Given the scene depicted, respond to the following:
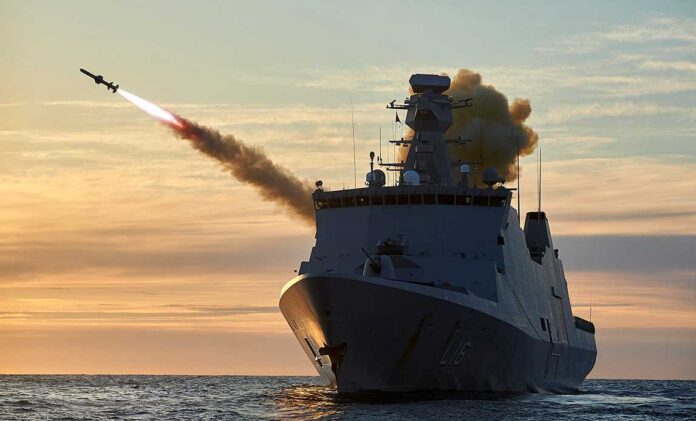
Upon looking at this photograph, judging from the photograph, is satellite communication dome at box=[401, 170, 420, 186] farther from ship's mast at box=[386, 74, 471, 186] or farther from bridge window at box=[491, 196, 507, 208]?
ship's mast at box=[386, 74, 471, 186]

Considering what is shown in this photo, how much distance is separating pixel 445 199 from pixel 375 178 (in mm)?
2823

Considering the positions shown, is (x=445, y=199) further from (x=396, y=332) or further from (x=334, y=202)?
(x=396, y=332)

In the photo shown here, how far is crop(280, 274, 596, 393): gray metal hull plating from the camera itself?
35.8 m

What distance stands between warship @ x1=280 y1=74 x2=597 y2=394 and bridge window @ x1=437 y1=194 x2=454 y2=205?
4 cm

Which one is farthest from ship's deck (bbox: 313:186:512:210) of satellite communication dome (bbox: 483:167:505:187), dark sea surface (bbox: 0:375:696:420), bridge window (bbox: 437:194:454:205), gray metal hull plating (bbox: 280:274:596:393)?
dark sea surface (bbox: 0:375:696:420)

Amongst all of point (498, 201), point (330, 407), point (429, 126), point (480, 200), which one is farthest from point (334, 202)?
point (330, 407)

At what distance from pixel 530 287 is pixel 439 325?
40.5 ft

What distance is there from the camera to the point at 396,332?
3603 centimetres

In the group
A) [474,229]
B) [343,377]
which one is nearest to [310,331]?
[343,377]

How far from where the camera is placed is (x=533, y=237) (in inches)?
2249

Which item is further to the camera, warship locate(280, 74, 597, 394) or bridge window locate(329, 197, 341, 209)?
bridge window locate(329, 197, 341, 209)

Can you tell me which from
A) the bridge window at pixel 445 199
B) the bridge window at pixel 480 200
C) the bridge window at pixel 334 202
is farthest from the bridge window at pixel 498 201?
the bridge window at pixel 334 202

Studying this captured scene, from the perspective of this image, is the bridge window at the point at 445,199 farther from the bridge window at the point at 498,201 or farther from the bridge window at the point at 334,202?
the bridge window at the point at 334,202

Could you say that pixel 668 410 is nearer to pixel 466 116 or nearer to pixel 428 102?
pixel 428 102
